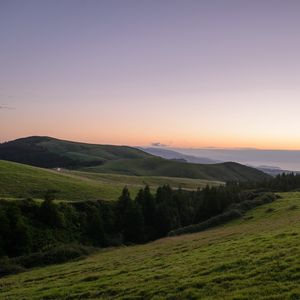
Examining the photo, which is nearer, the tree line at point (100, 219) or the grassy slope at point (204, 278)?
the grassy slope at point (204, 278)

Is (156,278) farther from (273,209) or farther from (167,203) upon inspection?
(167,203)

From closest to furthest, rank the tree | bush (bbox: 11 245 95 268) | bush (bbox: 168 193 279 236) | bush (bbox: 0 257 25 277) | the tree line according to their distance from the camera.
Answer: bush (bbox: 0 257 25 277), bush (bbox: 11 245 95 268), the tree line, bush (bbox: 168 193 279 236), the tree

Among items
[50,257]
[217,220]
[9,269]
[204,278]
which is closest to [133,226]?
[217,220]

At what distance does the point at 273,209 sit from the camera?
2272 inches

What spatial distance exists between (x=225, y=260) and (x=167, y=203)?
184 feet

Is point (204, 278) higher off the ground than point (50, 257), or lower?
higher

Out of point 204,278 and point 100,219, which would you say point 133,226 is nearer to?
point 100,219

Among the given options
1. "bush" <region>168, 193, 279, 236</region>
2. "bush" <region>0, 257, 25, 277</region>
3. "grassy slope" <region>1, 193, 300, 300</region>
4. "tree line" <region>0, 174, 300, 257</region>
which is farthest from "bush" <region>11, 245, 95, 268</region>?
"bush" <region>168, 193, 279, 236</region>

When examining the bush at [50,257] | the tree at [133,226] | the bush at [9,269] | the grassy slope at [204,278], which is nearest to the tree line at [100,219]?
the tree at [133,226]

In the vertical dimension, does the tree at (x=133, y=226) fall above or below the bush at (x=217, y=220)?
below

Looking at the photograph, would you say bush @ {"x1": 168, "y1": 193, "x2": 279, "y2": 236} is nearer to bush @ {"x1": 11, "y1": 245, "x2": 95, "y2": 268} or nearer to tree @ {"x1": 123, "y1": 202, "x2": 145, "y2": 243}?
tree @ {"x1": 123, "y1": 202, "x2": 145, "y2": 243}

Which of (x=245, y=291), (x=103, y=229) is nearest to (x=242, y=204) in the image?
(x=103, y=229)

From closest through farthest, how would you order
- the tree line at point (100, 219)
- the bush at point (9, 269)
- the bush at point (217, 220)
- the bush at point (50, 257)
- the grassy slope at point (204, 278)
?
the grassy slope at point (204, 278)
the bush at point (9, 269)
the bush at point (50, 257)
the tree line at point (100, 219)
the bush at point (217, 220)

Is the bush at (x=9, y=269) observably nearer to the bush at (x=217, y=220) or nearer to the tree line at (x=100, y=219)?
the tree line at (x=100, y=219)
